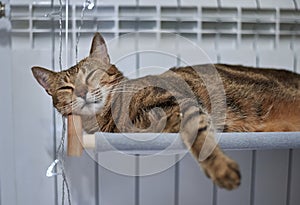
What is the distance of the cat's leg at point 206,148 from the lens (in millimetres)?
583

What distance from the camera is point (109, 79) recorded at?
897 mm

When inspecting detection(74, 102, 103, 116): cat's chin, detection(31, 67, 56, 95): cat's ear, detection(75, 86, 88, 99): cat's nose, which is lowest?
detection(74, 102, 103, 116): cat's chin

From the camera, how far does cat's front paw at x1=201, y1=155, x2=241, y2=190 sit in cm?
58

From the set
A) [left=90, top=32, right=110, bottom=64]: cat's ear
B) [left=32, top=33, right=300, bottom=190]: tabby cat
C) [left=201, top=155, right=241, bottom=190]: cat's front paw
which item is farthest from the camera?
[left=90, top=32, right=110, bottom=64]: cat's ear

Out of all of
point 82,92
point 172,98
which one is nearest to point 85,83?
point 82,92

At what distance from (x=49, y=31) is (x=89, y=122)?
30cm

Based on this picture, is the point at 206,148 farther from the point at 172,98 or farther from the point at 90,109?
the point at 90,109

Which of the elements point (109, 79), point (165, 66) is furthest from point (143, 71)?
point (109, 79)

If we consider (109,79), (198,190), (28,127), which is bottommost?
(198,190)

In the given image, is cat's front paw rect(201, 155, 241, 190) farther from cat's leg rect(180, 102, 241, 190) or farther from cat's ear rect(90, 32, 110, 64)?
cat's ear rect(90, 32, 110, 64)

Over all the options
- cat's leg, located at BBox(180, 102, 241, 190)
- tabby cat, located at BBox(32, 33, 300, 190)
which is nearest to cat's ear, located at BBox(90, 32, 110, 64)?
tabby cat, located at BBox(32, 33, 300, 190)

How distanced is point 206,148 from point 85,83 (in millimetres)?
310

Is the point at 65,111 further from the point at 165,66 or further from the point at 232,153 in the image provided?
the point at 232,153

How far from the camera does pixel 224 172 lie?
0.58m
